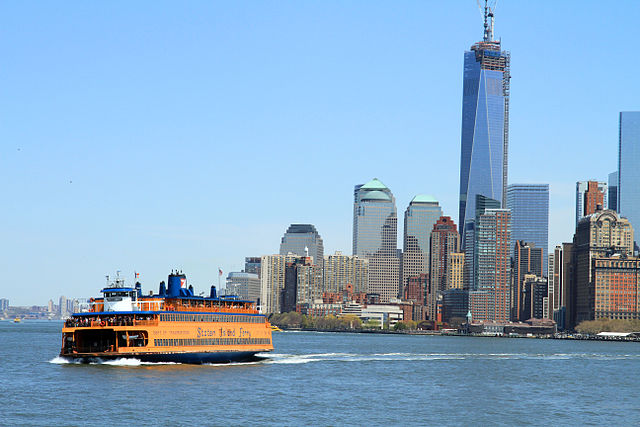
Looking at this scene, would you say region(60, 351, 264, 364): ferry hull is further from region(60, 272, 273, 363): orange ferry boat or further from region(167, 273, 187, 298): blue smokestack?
region(167, 273, 187, 298): blue smokestack

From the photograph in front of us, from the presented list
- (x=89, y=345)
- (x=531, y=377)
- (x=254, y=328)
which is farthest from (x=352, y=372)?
(x=89, y=345)

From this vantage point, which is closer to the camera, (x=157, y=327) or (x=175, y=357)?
(x=157, y=327)

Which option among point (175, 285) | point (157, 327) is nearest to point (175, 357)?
point (157, 327)

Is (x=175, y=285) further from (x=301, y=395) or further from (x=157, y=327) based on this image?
(x=301, y=395)

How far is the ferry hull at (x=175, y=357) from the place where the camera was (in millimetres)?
90625

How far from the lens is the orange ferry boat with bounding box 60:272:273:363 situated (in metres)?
91.2

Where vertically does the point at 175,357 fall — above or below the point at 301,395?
above

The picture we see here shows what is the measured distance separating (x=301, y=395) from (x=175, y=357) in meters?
19.8

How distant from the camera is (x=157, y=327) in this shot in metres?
91.4

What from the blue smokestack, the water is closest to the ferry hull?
the water

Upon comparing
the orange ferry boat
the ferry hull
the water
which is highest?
the orange ferry boat

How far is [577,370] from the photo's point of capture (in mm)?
118062

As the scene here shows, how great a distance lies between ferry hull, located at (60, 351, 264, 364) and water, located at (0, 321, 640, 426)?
0.79 m

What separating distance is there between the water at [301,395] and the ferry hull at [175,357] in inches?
30.9
